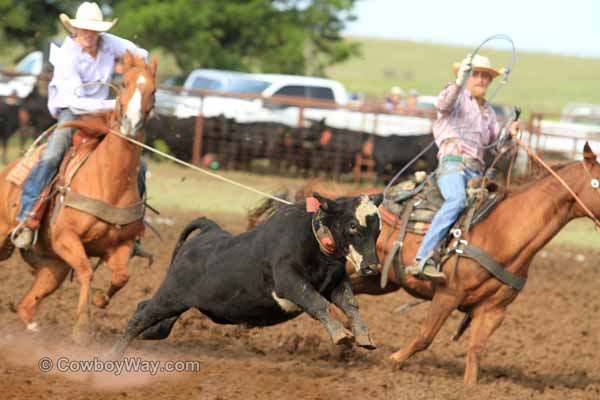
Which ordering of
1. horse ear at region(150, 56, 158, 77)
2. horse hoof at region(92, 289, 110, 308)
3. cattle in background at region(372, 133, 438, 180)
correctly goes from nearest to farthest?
horse ear at region(150, 56, 158, 77) → horse hoof at region(92, 289, 110, 308) → cattle in background at region(372, 133, 438, 180)

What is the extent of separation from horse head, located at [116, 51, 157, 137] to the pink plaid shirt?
2.07 meters

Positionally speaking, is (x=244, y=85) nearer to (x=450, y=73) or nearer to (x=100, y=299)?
(x=100, y=299)

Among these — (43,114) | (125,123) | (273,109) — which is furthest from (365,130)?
(125,123)

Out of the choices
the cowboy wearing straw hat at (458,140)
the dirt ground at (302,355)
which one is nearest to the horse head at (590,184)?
the cowboy wearing straw hat at (458,140)

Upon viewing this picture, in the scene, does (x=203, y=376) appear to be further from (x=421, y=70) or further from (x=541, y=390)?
(x=421, y=70)

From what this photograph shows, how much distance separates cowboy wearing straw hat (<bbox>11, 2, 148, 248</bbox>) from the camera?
304 inches

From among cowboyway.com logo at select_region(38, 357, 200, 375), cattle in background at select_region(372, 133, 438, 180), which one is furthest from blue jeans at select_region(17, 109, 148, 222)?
cattle in background at select_region(372, 133, 438, 180)

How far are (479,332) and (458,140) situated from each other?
4.71 feet

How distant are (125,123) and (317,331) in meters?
2.47

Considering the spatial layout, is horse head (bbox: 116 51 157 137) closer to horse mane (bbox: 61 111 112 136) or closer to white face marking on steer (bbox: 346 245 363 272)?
horse mane (bbox: 61 111 112 136)

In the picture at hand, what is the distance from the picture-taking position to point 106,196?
755 cm

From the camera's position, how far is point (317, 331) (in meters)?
8.65

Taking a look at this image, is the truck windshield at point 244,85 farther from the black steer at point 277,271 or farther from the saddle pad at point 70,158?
the black steer at point 277,271

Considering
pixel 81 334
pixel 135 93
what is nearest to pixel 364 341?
pixel 81 334
